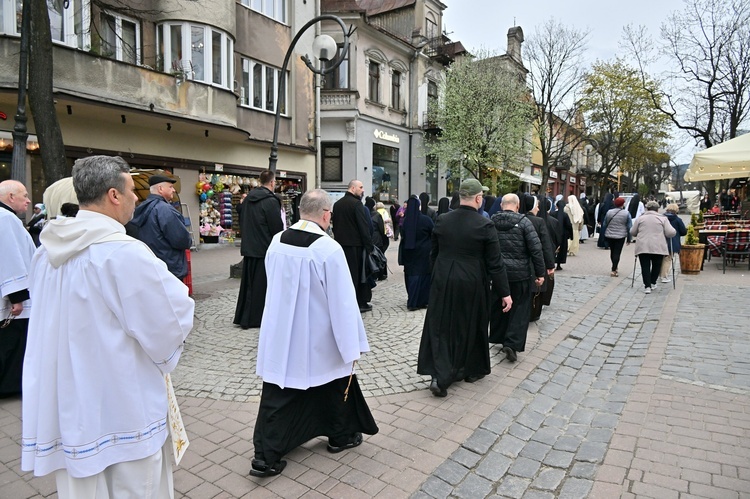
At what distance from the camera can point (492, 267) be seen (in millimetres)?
4762

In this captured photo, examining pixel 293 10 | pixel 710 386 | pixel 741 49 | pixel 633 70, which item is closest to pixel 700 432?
pixel 710 386

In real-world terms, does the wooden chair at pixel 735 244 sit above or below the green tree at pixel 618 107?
below

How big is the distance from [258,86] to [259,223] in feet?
43.3

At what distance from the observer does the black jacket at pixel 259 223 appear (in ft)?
22.5

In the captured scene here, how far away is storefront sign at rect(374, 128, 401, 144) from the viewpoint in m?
26.2

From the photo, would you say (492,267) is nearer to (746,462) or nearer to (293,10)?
(746,462)

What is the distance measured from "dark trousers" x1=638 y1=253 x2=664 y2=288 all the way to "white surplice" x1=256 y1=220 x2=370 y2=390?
882 cm

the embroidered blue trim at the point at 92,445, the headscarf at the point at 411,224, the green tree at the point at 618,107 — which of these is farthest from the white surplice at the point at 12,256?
the green tree at the point at 618,107

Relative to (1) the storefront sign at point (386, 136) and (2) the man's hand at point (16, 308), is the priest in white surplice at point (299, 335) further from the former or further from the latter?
(1) the storefront sign at point (386, 136)

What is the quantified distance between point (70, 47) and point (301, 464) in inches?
501

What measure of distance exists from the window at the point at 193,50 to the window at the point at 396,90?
13.8 metres

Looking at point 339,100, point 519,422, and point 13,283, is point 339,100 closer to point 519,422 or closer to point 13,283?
point 13,283

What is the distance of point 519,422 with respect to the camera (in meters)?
4.24

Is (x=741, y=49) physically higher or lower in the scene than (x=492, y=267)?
higher
